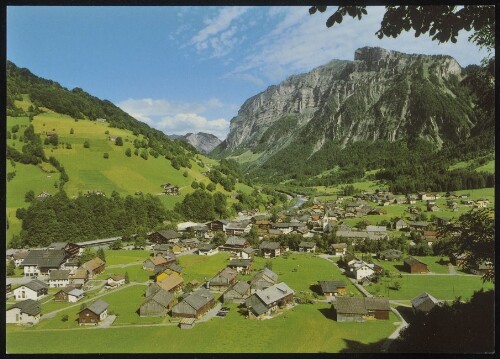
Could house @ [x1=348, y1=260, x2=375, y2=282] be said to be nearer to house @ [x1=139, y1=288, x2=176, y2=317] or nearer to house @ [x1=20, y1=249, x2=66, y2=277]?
house @ [x1=139, y1=288, x2=176, y2=317]

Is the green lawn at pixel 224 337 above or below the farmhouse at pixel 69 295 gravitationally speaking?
below

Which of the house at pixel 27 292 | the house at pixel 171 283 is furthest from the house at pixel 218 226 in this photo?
the house at pixel 27 292

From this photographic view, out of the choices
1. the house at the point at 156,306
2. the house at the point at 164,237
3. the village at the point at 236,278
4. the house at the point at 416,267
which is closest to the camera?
the village at the point at 236,278

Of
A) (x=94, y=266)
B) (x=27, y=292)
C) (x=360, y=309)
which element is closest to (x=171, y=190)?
(x=94, y=266)

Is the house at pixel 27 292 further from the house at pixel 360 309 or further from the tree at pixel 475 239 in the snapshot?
Result: the tree at pixel 475 239

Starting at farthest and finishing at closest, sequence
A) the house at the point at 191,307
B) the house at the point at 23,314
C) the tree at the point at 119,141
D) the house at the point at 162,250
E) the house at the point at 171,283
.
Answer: the tree at the point at 119,141 → the house at the point at 162,250 → the house at the point at 171,283 → the house at the point at 191,307 → the house at the point at 23,314

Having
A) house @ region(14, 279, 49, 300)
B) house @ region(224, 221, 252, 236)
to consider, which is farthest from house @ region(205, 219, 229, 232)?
house @ region(14, 279, 49, 300)

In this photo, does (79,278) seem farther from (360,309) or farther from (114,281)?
(360,309)
